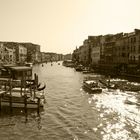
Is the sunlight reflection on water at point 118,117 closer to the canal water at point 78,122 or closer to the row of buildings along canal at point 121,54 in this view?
the canal water at point 78,122

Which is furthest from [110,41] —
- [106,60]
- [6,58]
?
[6,58]

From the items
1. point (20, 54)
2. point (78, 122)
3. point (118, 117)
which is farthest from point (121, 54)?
point (20, 54)

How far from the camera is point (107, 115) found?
3478 centimetres

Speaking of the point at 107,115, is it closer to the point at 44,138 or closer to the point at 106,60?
the point at 44,138

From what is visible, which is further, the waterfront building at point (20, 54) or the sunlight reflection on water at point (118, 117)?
the waterfront building at point (20, 54)

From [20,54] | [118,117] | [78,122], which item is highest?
[20,54]

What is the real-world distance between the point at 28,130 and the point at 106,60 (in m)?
97.8

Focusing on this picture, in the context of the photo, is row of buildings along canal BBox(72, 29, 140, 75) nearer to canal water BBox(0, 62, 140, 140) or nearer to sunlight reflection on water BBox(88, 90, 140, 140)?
sunlight reflection on water BBox(88, 90, 140, 140)

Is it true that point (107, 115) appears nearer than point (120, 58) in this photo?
Yes

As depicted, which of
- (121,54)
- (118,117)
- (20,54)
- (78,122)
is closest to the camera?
(78,122)

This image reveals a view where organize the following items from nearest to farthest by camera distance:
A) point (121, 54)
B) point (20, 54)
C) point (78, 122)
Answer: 1. point (78, 122)
2. point (121, 54)
3. point (20, 54)

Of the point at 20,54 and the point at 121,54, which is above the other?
the point at 20,54

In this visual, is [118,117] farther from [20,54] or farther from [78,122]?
[20,54]

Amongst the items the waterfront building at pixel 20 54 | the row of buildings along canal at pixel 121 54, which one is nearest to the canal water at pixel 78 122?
the row of buildings along canal at pixel 121 54
